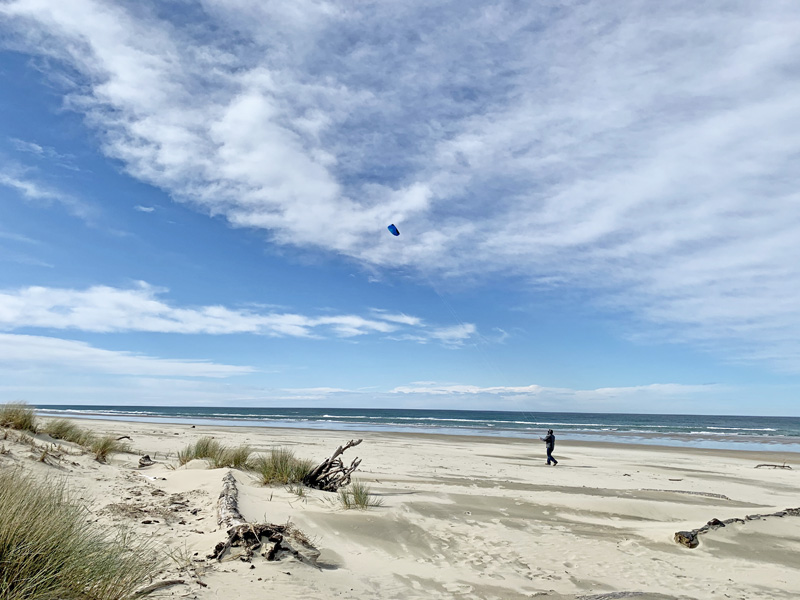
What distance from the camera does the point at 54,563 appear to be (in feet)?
12.1

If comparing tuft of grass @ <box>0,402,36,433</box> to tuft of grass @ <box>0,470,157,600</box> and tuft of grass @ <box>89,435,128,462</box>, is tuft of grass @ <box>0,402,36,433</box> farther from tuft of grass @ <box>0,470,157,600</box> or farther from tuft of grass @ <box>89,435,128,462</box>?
tuft of grass @ <box>0,470,157,600</box>

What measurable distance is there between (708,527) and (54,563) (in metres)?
9.79

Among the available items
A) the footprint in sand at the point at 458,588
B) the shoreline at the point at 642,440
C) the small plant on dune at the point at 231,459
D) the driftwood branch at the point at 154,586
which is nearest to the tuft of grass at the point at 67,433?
the small plant on dune at the point at 231,459

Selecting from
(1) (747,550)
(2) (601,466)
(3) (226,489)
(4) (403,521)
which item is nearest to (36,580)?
(3) (226,489)

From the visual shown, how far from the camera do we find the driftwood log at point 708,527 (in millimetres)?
7892

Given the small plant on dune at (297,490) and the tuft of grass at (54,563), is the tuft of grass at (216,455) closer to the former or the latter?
the small plant on dune at (297,490)

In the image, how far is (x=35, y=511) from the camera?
4184 mm

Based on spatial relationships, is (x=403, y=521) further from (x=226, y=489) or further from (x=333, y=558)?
(x=226, y=489)

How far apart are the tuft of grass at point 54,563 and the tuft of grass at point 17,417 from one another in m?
9.48

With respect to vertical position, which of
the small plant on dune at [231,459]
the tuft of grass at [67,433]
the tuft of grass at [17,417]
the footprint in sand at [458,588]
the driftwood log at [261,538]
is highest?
the tuft of grass at [17,417]

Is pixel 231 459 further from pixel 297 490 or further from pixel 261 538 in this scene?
pixel 261 538

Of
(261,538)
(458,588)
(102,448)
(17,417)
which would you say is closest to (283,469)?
(102,448)

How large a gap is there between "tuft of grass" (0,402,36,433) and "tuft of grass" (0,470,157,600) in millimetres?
9480

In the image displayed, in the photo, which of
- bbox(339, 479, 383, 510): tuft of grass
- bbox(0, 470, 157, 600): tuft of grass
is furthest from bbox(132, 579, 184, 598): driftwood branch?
bbox(339, 479, 383, 510): tuft of grass
